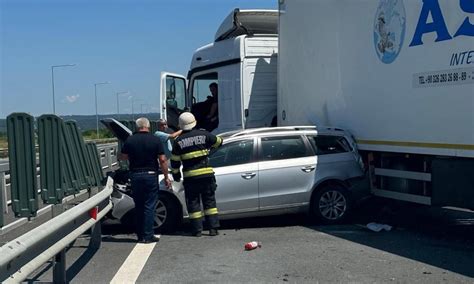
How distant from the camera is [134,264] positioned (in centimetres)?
705

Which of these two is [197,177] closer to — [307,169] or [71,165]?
[307,169]

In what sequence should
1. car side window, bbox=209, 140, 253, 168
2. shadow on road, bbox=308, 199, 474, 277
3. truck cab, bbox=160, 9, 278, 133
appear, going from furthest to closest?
truck cab, bbox=160, 9, 278, 133 → car side window, bbox=209, 140, 253, 168 → shadow on road, bbox=308, 199, 474, 277

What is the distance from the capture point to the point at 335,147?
979cm

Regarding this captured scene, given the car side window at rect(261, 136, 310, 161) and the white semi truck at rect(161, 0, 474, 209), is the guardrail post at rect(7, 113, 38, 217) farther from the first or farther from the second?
the white semi truck at rect(161, 0, 474, 209)

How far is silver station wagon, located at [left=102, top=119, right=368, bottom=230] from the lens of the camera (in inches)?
358

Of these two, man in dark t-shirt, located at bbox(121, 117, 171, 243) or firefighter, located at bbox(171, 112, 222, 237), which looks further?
firefighter, located at bbox(171, 112, 222, 237)

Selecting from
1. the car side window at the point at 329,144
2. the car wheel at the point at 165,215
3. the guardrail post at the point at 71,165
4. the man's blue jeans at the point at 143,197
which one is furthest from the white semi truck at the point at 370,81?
the man's blue jeans at the point at 143,197

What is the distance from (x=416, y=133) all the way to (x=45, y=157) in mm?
5295

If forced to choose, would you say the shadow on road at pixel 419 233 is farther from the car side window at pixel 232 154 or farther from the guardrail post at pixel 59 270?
the guardrail post at pixel 59 270

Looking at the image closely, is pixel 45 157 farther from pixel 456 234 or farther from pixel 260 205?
pixel 456 234

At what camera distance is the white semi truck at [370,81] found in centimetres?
733

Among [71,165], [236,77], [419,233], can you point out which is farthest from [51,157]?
[419,233]

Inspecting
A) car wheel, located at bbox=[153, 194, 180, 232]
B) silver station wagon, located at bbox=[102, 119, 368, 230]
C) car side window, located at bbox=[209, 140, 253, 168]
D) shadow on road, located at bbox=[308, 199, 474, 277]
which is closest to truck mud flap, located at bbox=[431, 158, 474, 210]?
shadow on road, located at bbox=[308, 199, 474, 277]

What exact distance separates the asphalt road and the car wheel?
0.21 meters
